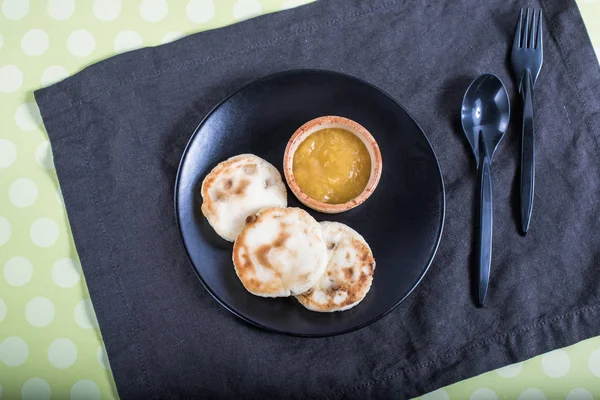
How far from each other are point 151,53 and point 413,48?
1.41 metres

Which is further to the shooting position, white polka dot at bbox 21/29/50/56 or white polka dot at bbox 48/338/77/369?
white polka dot at bbox 21/29/50/56

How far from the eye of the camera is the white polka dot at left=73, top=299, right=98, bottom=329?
2.62m

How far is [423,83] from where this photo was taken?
2734mm

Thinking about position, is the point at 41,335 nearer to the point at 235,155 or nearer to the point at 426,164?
the point at 235,155

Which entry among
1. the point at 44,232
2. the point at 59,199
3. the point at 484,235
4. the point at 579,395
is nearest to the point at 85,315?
the point at 44,232

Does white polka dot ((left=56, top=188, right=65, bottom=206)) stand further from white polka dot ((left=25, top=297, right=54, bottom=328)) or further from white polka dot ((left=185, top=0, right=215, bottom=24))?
white polka dot ((left=185, top=0, right=215, bottom=24))

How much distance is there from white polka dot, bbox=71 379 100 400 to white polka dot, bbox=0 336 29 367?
1.02 ft

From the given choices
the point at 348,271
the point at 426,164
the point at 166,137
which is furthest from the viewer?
the point at 166,137

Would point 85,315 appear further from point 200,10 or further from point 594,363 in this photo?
point 594,363

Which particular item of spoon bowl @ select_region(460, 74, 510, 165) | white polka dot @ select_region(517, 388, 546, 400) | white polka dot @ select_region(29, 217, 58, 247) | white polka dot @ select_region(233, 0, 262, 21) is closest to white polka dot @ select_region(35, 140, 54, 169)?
white polka dot @ select_region(29, 217, 58, 247)

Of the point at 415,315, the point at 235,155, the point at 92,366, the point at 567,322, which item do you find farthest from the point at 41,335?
the point at 567,322

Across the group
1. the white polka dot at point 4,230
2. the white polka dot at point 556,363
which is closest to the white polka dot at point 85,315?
the white polka dot at point 4,230

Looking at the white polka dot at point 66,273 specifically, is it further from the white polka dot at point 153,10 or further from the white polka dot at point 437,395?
the white polka dot at point 437,395

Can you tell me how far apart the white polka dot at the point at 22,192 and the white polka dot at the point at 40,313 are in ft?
1.72
